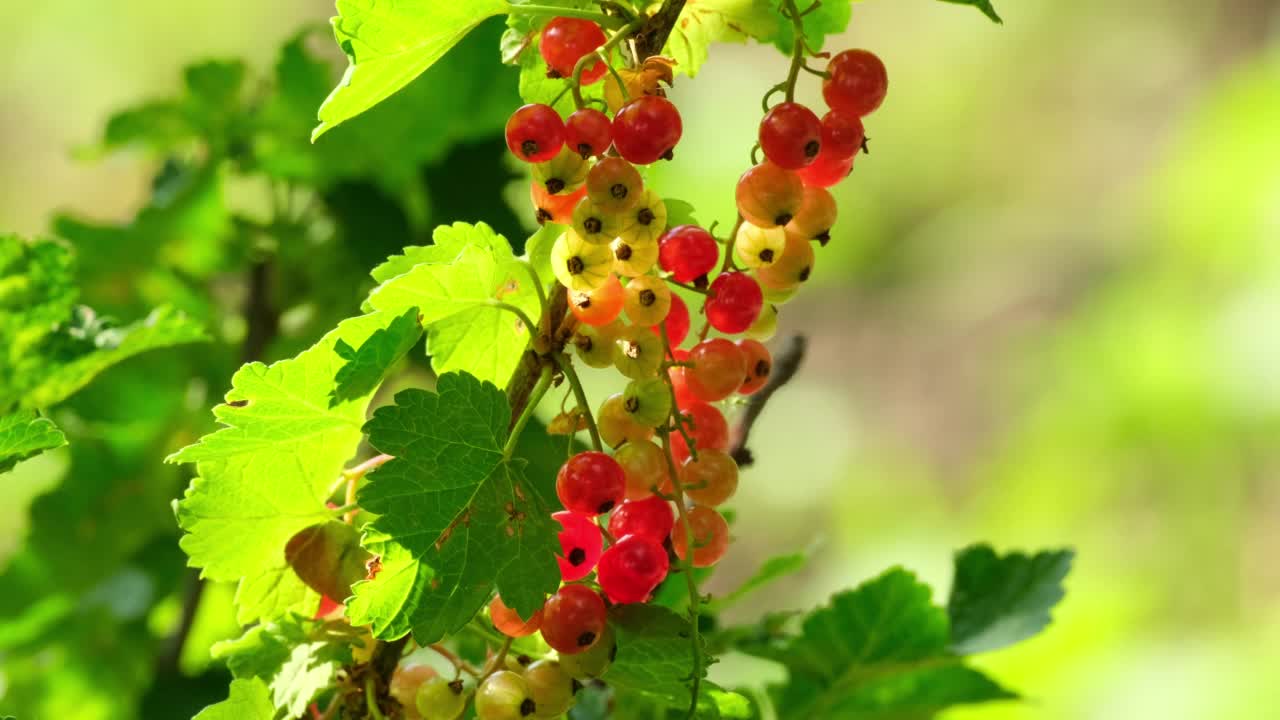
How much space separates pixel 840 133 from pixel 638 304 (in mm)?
127

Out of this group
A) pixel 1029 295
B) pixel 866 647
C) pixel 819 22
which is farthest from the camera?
pixel 1029 295

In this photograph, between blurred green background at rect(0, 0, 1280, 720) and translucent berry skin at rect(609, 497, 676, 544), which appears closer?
translucent berry skin at rect(609, 497, 676, 544)

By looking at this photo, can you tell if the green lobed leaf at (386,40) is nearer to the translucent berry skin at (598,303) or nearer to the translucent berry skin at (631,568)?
the translucent berry skin at (598,303)

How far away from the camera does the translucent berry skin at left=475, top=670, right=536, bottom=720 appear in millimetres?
552

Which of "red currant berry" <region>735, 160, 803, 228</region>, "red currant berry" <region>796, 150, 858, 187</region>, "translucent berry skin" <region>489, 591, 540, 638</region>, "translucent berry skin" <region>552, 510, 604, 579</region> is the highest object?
"red currant berry" <region>796, 150, 858, 187</region>

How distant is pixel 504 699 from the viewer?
0.55 meters

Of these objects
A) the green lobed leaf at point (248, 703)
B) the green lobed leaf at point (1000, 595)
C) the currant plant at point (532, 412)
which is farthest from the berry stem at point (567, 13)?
the green lobed leaf at point (1000, 595)

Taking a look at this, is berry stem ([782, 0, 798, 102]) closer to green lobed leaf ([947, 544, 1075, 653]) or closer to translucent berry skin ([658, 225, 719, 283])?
translucent berry skin ([658, 225, 719, 283])

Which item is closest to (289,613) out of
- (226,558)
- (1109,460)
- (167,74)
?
(226,558)

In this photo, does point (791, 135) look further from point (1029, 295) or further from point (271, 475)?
point (1029, 295)

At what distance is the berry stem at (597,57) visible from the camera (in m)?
0.57

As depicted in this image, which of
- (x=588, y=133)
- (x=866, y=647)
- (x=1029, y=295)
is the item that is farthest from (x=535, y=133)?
(x=1029, y=295)

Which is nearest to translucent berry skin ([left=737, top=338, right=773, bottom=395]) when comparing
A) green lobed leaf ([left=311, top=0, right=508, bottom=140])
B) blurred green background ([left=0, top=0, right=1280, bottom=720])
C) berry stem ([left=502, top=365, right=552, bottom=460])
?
berry stem ([left=502, top=365, right=552, bottom=460])

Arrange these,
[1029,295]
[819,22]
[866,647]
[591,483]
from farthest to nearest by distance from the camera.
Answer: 1. [1029,295]
2. [866,647]
3. [819,22]
4. [591,483]
